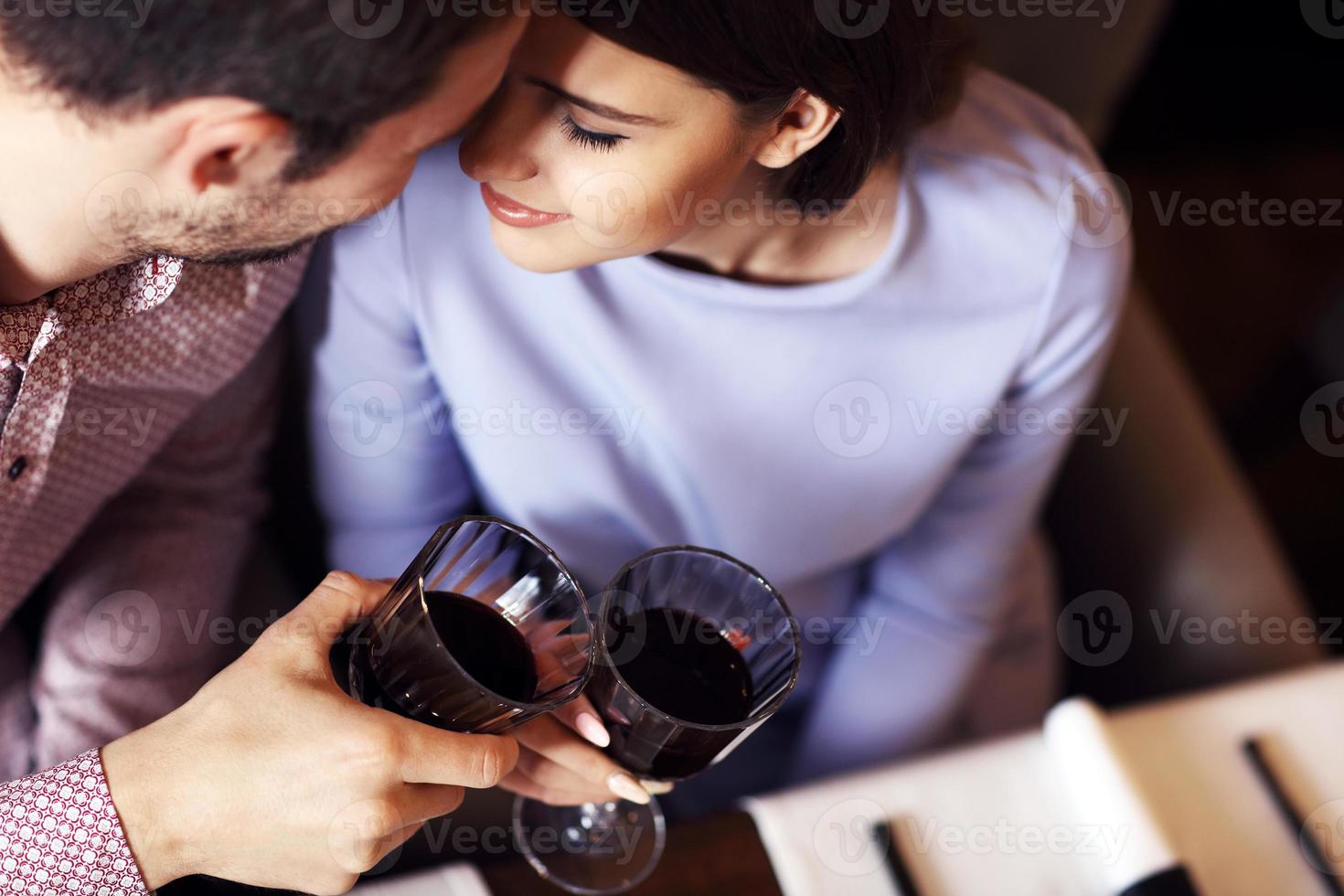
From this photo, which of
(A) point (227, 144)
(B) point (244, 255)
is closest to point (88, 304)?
(B) point (244, 255)

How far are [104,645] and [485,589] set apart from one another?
1.77 ft

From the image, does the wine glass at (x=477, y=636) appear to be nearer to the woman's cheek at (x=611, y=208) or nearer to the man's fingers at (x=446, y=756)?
the man's fingers at (x=446, y=756)

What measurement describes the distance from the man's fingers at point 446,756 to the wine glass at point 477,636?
2 centimetres

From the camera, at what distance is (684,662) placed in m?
0.90

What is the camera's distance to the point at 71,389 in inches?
38.4

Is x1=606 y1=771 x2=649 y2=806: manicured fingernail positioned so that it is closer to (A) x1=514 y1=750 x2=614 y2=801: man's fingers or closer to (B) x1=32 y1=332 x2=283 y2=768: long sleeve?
(A) x1=514 y1=750 x2=614 y2=801: man's fingers

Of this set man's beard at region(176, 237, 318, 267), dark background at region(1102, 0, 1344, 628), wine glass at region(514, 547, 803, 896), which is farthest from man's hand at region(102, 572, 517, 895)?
dark background at region(1102, 0, 1344, 628)

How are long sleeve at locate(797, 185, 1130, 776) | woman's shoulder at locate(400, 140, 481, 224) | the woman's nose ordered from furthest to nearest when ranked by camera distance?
long sleeve at locate(797, 185, 1130, 776) → woman's shoulder at locate(400, 140, 481, 224) → the woman's nose

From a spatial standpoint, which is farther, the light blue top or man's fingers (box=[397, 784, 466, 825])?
the light blue top

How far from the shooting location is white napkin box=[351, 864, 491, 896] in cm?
90

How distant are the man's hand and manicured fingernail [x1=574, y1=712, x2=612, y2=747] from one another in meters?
0.08

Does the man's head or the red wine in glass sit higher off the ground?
the man's head

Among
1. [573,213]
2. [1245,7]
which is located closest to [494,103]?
[573,213]

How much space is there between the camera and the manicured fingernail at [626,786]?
92 centimetres
